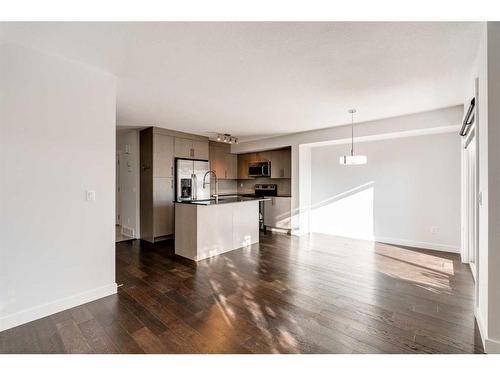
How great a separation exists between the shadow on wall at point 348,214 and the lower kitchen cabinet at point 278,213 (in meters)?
0.66

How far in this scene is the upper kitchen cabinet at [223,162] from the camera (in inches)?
264

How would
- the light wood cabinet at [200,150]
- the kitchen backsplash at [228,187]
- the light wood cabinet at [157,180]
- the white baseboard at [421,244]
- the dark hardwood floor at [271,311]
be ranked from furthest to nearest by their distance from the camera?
the kitchen backsplash at [228,187] → the light wood cabinet at [200,150] → the light wood cabinet at [157,180] → the white baseboard at [421,244] → the dark hardwood floor at [271,311]

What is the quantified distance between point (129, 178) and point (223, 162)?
2.47 meters

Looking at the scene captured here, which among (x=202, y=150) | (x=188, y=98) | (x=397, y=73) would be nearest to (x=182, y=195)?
(x=202, y=150)

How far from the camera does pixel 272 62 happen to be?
2.37m

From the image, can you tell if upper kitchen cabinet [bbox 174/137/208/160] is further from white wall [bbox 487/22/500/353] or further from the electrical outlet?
white wall [bbox 487/22/500/353]

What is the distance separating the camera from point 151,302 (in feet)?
8.14

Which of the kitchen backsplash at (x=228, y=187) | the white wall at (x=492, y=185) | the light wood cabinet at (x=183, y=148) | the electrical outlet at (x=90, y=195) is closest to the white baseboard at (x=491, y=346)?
the white wall at (x=492, y=185)

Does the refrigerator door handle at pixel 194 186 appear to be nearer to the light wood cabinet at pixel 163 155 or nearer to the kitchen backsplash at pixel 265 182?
the light wood cabinet at pixel 163 155

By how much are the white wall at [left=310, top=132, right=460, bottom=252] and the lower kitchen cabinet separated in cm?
69

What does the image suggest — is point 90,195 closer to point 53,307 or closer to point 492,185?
point 53,307

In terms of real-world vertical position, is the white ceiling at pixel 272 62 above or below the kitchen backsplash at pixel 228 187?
above

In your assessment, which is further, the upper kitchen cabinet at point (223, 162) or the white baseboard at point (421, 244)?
the upper kitchen cabinet at point (223, 162)
